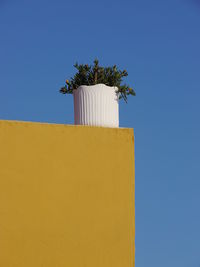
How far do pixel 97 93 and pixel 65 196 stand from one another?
1510 millimetres

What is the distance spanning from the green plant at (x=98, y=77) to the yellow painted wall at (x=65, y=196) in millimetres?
836

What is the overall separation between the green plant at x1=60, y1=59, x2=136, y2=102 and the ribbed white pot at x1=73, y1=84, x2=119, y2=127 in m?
0.18

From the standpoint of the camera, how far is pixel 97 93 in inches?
214

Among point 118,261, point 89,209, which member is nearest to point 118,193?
point 89,209

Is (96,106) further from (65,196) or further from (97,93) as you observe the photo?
(65,196)

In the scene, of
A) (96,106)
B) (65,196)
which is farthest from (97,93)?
(65,196)

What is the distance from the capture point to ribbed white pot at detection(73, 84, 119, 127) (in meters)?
5.34

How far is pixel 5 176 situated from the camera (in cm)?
450

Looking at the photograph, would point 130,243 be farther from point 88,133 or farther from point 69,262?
point 88,133

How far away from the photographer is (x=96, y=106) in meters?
5.39

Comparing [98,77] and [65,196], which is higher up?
[98,77]

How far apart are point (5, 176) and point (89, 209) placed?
1060mm

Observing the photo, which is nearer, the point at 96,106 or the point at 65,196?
the point at 65,196

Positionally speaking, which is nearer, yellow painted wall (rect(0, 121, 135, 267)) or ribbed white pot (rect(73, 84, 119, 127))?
yellow painted wall (rect(0, 121, 135, 267))
